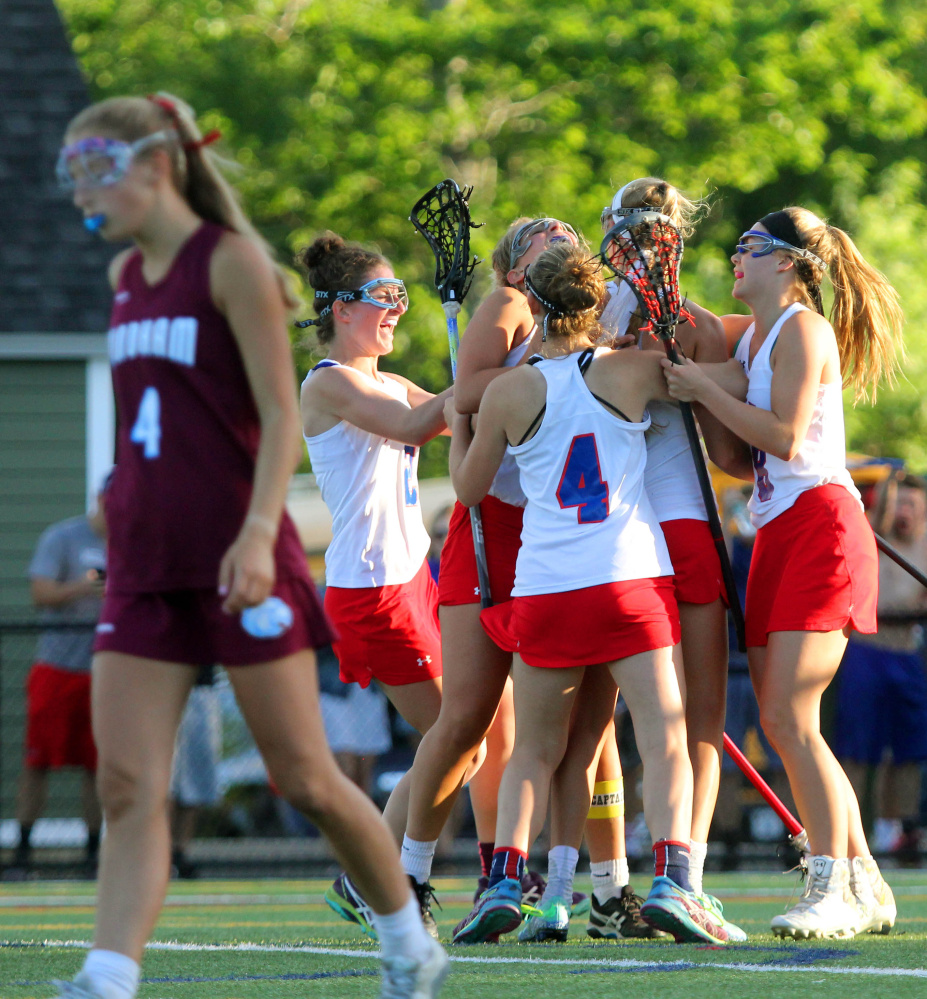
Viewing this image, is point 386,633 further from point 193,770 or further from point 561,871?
point 193,770

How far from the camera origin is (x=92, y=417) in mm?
12141

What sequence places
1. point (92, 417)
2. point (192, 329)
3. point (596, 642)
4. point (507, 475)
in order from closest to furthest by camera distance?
point (192, 329)
point (596, 642)
point (507, 475)
point (92, 417)

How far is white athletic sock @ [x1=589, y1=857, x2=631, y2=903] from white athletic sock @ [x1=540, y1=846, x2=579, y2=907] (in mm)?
122

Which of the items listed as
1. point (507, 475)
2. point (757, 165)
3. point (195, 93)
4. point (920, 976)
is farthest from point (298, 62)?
point (920, 976)

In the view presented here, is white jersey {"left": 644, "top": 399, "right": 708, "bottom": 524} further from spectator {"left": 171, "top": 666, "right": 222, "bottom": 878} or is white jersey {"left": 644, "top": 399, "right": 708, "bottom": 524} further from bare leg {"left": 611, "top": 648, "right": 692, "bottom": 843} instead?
spectator {"left": 171, "top": 666, "right": 222, "bottom": 878}

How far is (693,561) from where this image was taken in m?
4.89

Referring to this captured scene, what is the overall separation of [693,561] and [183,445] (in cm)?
209

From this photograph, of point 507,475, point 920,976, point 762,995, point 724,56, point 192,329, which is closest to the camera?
point 192,329

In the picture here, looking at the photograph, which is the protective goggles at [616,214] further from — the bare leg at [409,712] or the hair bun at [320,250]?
the bare leg at [409,712]

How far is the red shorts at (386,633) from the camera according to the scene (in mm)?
5348

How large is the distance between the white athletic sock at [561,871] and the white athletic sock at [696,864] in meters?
0.37

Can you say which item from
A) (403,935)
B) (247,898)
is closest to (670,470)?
(403,935)

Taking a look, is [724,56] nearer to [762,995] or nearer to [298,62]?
[298,62]

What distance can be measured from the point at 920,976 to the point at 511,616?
1522 millimetres
